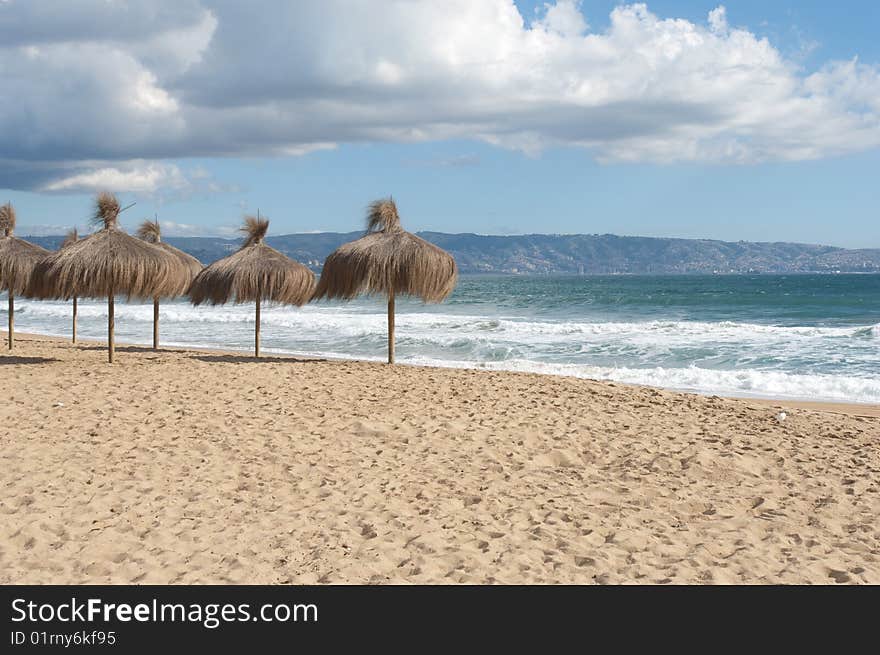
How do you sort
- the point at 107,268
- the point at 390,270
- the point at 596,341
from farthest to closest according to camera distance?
the point at 596,341 < the point at 390,270 < the point at 107,268

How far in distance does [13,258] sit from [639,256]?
13925 cm

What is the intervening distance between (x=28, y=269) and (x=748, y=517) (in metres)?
12.5

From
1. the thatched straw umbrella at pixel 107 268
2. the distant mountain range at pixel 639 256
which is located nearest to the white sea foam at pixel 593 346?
the thatched straw umbrella at pixel 107 268

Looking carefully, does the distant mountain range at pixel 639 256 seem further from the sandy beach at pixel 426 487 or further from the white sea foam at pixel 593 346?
the sandy beach at pixel 426 487

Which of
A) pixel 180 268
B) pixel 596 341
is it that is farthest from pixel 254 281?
pixel 596 341

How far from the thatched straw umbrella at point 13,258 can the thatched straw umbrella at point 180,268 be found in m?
1.87

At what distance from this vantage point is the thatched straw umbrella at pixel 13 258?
1298 centimetres

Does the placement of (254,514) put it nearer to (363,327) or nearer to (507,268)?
(363,327)

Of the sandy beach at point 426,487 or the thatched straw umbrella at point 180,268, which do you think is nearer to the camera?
the sandy beach at point 426,487

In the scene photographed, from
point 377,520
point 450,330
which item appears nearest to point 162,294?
point 377,520

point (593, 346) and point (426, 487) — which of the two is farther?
point (593, 346)

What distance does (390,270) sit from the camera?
1088 centimetres

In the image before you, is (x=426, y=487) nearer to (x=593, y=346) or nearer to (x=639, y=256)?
(x=593, y=346)
